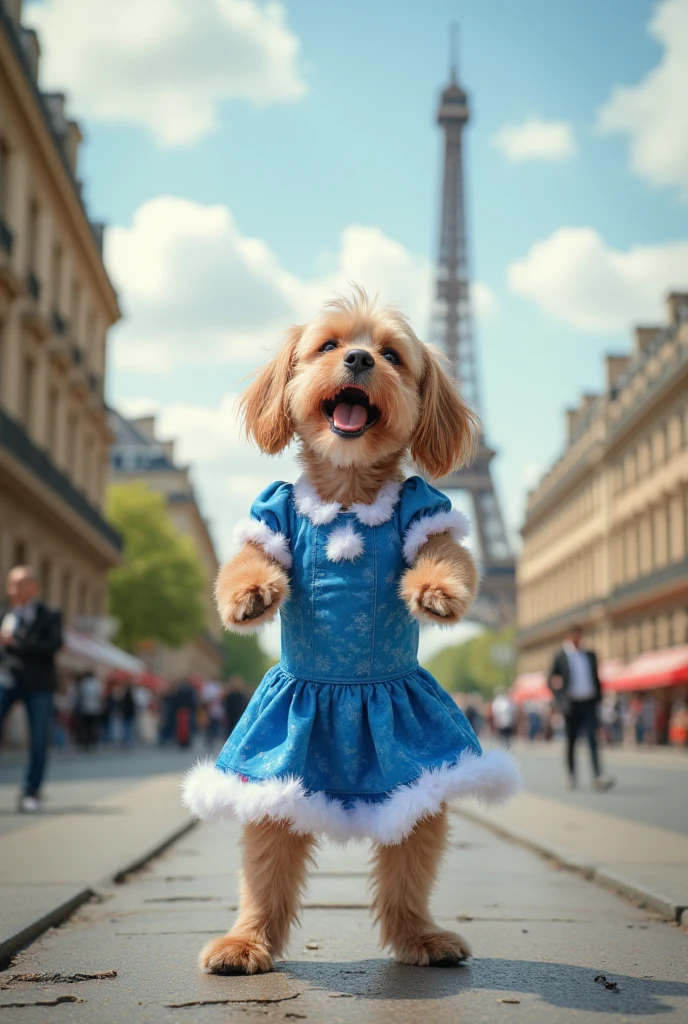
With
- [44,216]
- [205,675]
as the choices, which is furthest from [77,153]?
[205,675]

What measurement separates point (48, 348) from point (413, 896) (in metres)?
29.7

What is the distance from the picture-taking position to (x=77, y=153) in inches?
1518

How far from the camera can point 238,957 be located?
3.82m

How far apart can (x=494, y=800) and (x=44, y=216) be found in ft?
99.5

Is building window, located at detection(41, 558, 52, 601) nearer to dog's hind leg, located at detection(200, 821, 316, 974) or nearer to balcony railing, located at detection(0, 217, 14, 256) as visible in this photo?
balcony railing, located at detection(0, 217, 14, 256)

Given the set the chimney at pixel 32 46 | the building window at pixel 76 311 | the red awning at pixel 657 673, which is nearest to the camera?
the chimney at pixel 32 46

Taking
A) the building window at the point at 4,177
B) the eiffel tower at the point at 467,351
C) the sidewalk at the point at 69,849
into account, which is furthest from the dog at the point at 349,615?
the eiffel tower at the point at 467,351

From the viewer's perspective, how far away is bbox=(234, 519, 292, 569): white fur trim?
407 cm

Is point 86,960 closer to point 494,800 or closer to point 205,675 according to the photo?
point 494,800

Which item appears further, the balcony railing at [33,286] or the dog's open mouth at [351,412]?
the balcony railing at [33,286]

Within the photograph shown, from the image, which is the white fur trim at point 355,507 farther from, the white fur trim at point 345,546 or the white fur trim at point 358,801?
the white fur trim at point 358,801

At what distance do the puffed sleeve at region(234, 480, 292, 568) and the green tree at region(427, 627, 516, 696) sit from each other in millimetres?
87364

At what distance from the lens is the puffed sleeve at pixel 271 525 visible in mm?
4090

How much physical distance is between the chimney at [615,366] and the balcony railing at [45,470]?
30817 mm
